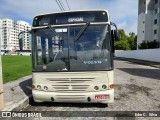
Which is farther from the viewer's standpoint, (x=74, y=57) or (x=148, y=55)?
(x=148, y=55)

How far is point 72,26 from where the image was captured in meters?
7.12

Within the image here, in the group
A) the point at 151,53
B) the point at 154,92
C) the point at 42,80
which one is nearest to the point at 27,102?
the point at 42,80

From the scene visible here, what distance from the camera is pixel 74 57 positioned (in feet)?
23.0

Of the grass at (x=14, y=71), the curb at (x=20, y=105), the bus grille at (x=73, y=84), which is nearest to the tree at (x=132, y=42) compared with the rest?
the grass at (x=14, y=71)

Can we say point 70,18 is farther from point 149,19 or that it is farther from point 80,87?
point 149,19

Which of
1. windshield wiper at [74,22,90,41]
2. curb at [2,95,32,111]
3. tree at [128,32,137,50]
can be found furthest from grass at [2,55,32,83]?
tree at [128,32,137,50]

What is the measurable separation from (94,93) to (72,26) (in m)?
2.18

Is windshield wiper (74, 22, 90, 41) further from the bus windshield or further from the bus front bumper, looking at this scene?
the bus front bumper

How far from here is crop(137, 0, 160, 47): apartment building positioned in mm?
65219

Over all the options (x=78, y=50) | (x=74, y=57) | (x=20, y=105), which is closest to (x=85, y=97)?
(x=74, y=57)

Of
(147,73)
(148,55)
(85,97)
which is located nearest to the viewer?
(85,97)

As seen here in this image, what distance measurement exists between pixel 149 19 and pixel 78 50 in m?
66.8

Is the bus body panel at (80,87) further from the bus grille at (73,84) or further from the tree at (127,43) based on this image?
the tree at (127,43)

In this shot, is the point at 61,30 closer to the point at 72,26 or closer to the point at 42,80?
the point at 72,26
